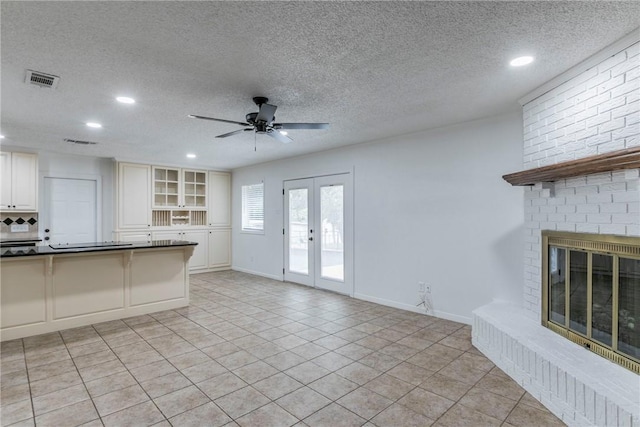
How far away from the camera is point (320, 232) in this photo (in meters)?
5.74

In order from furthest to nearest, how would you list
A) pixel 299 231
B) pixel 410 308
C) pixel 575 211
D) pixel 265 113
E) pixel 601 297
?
pixel 299 231
pixel 410 308
pixel 265 113
pixel 575 211
pixel 601 297

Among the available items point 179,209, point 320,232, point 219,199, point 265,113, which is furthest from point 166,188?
point 265,113

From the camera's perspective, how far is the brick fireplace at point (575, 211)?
199 cm

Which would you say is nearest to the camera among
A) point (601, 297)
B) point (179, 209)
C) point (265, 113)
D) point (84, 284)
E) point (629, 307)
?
point (629, 307)

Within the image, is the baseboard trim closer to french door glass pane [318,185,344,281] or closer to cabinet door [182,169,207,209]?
french door glass pane [318,185,344,281]

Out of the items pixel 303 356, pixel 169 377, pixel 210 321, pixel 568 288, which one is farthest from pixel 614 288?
pixel 210 321

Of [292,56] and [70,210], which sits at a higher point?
[292,56]

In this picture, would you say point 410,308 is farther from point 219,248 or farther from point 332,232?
point 219,248

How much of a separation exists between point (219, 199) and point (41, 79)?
17.0 ft

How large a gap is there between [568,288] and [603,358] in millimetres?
560

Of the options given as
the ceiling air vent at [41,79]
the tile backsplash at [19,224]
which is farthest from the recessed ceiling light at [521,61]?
the tile backsplash at [19,224]

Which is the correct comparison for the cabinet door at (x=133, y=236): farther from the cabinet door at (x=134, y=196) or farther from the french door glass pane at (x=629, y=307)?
the french door glass pane at (x=629, y=307)

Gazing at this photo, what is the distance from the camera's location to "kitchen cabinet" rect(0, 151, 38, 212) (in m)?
5.11

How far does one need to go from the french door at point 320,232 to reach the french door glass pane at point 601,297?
323cm
